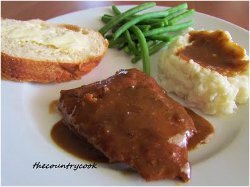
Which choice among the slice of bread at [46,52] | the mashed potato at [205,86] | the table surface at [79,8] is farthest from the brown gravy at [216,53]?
the table surface at [79,8]

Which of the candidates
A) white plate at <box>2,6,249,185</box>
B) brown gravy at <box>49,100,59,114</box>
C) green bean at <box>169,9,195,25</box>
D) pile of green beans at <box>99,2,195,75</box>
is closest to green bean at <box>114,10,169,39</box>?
pile of green beans at <box>99,2,195,75</box>

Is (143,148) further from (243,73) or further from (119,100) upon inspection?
(243,73)

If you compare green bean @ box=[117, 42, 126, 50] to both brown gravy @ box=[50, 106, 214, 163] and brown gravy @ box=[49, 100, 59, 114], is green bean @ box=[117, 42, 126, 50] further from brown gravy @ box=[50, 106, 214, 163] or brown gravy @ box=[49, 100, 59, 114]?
brown gravy @ box=[50, 106, 214, 163]

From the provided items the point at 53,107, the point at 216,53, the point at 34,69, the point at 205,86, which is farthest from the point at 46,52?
the point at 216,53

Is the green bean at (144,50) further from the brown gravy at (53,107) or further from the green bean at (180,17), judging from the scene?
the brown gravy at (53,107)

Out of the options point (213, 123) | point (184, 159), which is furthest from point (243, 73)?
point (184, 159)

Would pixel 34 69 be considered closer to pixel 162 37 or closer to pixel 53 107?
pixel 53 107
